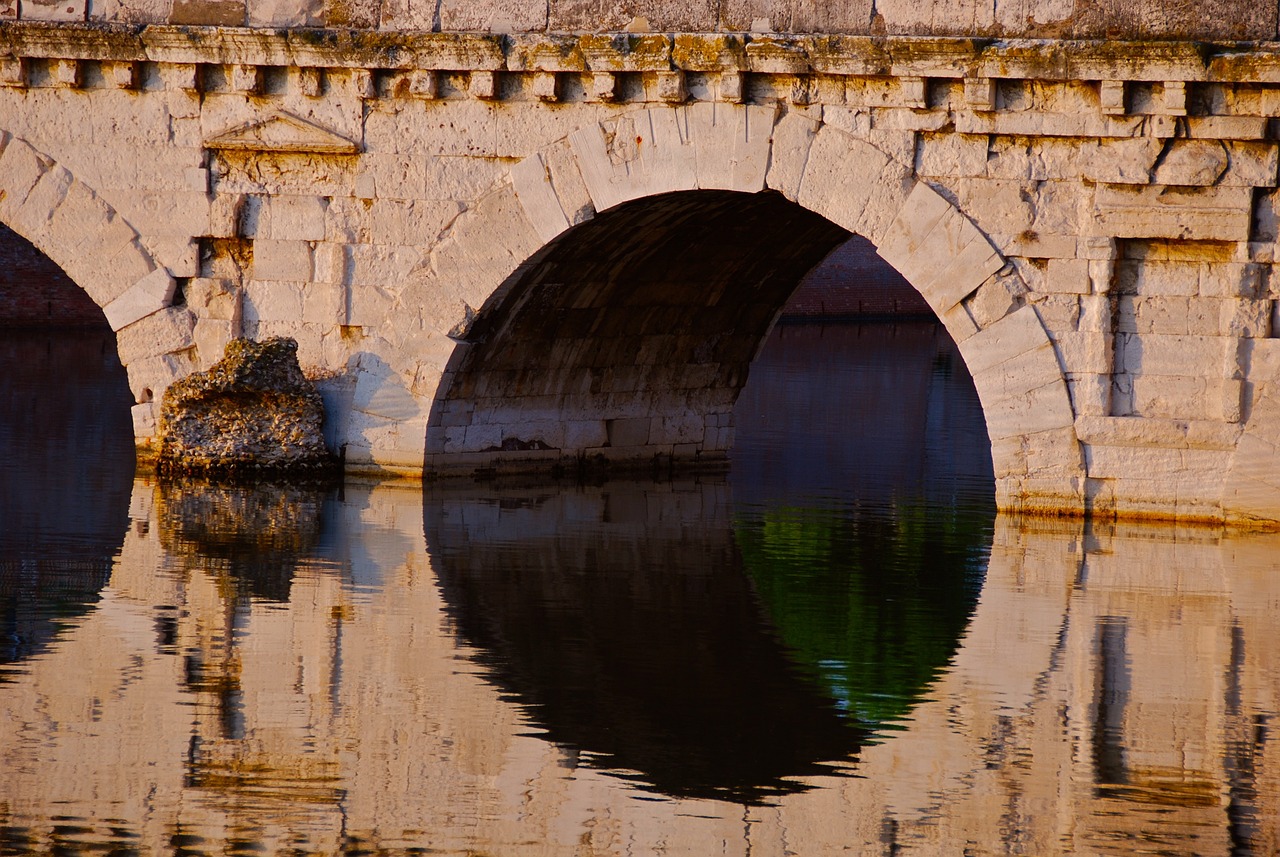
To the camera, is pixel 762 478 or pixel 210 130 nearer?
pixel 210 130

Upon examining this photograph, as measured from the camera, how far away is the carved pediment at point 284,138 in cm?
1002

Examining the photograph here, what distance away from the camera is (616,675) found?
20.2 ft

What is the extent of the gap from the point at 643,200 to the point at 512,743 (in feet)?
15.7

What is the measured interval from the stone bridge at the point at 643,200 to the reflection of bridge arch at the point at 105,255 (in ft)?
0.05

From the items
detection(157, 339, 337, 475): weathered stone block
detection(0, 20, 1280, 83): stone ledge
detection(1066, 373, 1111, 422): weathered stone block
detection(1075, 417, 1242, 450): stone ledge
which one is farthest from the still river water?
detection(0, 20, 1280, 83): stone ledge

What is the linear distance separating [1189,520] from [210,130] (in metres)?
5.49

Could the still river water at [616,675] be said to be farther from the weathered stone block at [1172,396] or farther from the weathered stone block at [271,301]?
the weathered stone block at [271,301]

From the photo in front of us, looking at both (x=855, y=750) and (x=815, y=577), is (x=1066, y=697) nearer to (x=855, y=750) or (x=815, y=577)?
(x=855, y=750)

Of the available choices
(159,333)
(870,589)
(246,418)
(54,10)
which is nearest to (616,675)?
(870,589)

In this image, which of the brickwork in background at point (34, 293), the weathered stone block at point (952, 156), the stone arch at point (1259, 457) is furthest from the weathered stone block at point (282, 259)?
the brickwork in background at point (34, 293)

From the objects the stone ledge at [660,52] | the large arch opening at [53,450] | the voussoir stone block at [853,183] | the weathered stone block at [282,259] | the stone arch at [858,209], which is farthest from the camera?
the weathered stone block at [282,259]

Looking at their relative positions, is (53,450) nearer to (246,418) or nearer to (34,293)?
(246,418)

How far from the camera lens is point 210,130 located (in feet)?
33.6

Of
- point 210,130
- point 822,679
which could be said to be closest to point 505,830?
point 822,679
